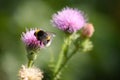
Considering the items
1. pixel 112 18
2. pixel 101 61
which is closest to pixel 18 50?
pixel 101 61

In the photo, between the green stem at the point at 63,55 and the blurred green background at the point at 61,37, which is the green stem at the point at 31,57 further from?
the blurred green background at the point at 61,37

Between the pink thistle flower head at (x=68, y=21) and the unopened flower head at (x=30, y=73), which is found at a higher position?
the pink thistle flower head at (x=68, y=21)

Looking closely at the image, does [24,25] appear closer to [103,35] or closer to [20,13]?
[20,13]

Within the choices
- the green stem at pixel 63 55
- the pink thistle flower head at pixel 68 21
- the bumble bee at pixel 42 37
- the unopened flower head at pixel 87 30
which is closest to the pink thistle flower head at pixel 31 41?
the bumble bee at pixel 42 37

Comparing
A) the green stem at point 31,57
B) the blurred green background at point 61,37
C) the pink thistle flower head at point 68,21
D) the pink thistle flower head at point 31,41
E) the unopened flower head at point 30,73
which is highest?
the blurred green background at point 61,37

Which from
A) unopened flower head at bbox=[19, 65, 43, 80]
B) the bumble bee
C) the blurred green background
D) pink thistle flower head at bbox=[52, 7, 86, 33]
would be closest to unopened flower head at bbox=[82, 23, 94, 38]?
pink thistle flower head at bbox=[52, 7, 86, 33]

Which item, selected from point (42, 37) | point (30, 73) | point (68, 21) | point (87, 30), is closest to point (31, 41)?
point (42, 37)

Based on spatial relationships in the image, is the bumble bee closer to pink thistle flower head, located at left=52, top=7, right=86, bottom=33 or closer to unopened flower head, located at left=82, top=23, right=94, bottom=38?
pink thistle flower head, located at left=52, top=7, right=86, bottom=33
